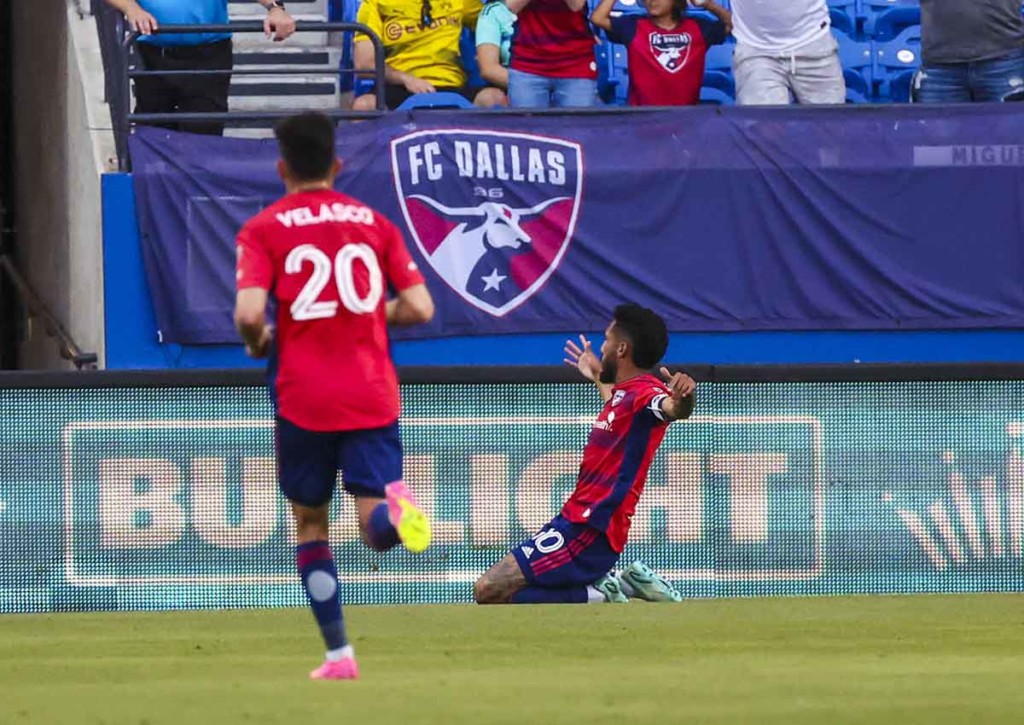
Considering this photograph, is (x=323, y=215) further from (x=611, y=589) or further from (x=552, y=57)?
(x=552, y=57)

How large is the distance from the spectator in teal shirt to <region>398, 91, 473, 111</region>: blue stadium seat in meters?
0.30

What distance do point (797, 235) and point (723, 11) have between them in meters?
2.18

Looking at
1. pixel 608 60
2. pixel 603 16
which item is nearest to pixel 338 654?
pixel 603 16

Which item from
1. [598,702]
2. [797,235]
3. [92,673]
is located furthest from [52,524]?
[598,702]

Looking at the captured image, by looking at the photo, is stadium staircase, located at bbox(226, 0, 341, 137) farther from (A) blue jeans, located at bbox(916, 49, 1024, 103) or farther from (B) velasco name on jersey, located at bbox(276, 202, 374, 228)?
(B) velasco name on jersey, located at bbox(276, 202, 374, 228)

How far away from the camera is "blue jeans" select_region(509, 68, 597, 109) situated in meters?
13.5

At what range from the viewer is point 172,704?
6246 mm

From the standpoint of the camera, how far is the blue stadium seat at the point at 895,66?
49.1 feet

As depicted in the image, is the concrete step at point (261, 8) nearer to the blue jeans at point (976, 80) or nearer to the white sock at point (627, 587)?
the blue jeans at point (976, 80)

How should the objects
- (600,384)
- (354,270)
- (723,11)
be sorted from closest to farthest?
(354,270), (600,384), (723,11)

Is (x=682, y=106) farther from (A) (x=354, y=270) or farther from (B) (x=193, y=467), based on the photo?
(A) (x=354, y=270)

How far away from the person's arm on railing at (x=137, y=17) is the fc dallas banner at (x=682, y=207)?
24.8 inches

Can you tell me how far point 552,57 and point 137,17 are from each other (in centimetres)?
271

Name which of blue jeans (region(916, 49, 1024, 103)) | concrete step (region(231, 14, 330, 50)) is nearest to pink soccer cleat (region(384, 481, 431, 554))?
blue jeans (region(916, 49, 1024, 103))
